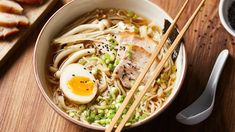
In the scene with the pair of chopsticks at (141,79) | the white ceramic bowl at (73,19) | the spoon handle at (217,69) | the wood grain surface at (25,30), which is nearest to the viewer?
the pair of chopsticks at (141,79)

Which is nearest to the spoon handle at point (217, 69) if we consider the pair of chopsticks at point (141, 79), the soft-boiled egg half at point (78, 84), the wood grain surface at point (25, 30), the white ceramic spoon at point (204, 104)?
the white ceramic spoon at point (204, 104)

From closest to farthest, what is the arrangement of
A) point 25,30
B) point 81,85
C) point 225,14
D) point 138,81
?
point 138,81, point 81,85, point 225,14, point 25,30

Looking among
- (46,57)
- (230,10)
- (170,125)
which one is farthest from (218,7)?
(46,57)

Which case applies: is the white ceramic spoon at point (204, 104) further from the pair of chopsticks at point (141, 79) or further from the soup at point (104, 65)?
the pair of chopsticks at point (141, 79)

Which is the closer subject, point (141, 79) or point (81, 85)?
point (141, 79)

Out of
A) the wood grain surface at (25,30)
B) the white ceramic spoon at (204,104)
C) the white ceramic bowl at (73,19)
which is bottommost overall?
the white ceramic spoon at (204,104)

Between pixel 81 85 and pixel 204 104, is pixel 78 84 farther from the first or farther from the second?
pixel 204 104

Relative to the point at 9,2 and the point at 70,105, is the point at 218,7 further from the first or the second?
the point at 9,2

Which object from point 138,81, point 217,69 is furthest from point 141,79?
point 217,69

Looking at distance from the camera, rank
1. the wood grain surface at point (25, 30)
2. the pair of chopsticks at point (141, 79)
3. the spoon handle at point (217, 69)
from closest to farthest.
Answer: the pair of chopsticks at point (141, 79) → the spoon handle at point (217, 69) → the wood grain surface at point (25, 30)
